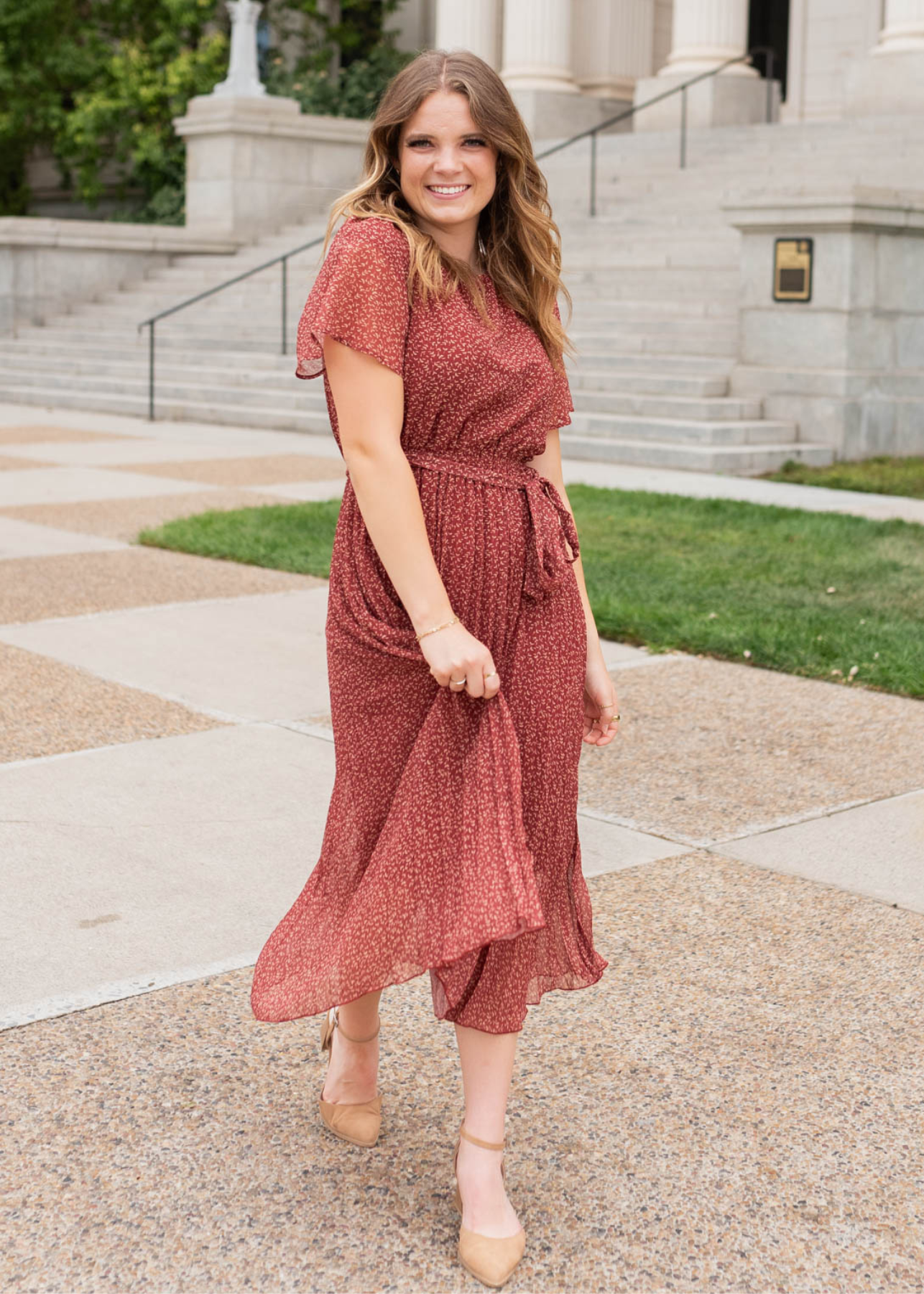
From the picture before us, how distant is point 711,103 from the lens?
2248 cm

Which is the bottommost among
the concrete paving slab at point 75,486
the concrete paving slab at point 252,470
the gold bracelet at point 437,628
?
the concrete paving slab at point 75,486

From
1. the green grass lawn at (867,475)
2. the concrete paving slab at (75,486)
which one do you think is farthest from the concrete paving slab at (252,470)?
the green grass lawn at (867,475)

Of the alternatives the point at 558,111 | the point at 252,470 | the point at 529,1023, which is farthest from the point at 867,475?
the point at 558,111

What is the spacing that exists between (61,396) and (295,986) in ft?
54.4

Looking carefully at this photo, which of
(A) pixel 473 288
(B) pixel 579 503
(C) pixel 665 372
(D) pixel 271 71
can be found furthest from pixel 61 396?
(A) pixel 473 288

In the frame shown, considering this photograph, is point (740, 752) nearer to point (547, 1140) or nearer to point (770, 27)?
point (547, 1140)

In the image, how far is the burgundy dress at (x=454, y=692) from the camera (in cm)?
270

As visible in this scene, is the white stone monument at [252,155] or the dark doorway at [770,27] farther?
the dark doorway at [770,27]

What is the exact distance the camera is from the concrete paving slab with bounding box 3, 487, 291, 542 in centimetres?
1022

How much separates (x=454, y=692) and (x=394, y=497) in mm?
320

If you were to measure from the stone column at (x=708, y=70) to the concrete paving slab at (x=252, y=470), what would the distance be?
11106 mm

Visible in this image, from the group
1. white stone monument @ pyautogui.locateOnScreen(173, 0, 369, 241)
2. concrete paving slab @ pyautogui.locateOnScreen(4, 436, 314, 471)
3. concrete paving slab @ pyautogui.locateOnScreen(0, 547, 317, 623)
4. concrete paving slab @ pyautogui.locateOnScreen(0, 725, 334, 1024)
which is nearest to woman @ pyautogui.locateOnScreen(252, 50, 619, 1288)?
concrete paving slab @ pyautogui.locateOnScreen(0, 725, 334, 1024)

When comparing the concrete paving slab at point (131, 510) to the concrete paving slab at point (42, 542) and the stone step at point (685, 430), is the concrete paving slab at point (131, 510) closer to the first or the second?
the concrete paving slab at point (42, 542)

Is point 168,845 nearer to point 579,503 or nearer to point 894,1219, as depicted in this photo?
point 894,1219
